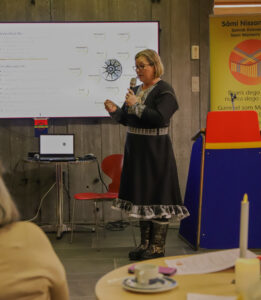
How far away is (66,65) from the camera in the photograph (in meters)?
4.86

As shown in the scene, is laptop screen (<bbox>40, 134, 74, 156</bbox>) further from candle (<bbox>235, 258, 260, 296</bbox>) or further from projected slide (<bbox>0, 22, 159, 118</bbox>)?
candle (<bbox>235, 258, 260, 296</bbox>)

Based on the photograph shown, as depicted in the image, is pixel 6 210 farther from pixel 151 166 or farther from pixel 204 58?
pixel 204 58

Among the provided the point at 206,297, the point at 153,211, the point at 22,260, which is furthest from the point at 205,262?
the point at 153,211

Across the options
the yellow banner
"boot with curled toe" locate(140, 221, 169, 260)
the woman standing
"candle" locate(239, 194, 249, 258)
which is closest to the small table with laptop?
the woman standing

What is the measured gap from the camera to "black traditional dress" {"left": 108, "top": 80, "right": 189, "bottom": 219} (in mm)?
3500

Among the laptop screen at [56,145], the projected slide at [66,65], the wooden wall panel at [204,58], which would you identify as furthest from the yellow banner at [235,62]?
the laptop screen at [56,145]

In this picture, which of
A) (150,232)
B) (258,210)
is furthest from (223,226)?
(150,232)

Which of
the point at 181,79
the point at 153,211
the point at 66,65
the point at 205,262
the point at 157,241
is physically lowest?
the point at 157,241

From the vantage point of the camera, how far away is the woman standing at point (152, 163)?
11.5ft

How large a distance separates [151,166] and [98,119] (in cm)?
154

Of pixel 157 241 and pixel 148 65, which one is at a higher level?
pixel 148 65

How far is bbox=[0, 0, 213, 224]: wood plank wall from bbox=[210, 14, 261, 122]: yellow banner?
5.6 inches

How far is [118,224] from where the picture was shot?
4.99 metres

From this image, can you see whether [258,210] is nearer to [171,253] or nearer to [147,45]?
[171,253]
